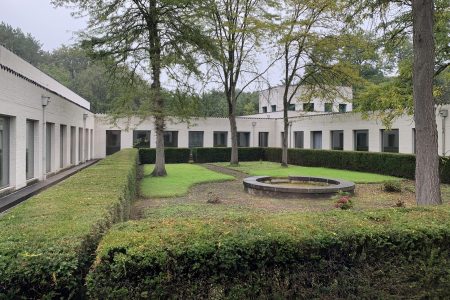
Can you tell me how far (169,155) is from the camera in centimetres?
2759

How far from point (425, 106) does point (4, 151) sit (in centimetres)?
1008

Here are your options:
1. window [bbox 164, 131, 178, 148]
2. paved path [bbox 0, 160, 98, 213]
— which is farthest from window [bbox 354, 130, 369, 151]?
paved path [bbox 0, 160, 98, 213]

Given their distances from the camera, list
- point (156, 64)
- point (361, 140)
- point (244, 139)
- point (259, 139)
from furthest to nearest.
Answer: point (259, 139) < point (244, 139) < point (361, 140) < point (156, 64)

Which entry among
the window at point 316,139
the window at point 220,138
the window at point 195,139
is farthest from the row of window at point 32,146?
the window at point 316,139

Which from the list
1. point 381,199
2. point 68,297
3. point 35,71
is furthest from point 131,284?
point 35,71

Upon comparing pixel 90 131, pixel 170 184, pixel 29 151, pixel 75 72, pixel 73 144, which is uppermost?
pixel 75 72

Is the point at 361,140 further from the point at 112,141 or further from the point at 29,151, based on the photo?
the point at 29,151

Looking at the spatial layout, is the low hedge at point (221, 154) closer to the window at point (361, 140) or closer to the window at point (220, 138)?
the window at point (220, 138)

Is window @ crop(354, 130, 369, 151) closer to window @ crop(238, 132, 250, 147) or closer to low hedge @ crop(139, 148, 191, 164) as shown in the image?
window @ crop(238, 132, 250, 147)

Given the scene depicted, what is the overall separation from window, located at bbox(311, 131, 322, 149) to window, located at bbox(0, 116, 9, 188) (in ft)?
71.8

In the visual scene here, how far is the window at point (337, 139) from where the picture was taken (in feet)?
85.4

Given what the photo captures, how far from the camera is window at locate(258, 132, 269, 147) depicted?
3362cm

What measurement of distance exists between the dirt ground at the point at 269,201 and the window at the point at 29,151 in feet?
13.2

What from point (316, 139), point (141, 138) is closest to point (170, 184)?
point (141, 138)
